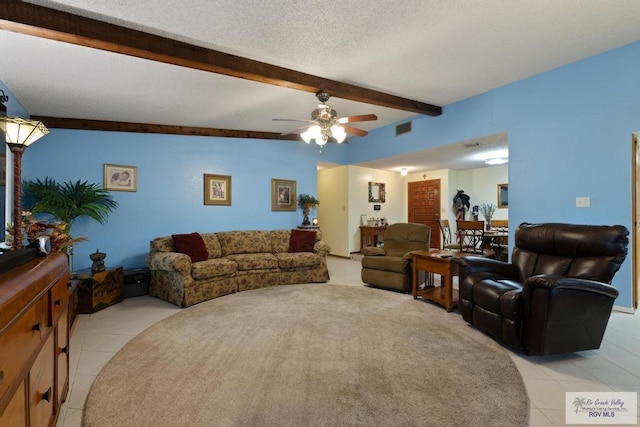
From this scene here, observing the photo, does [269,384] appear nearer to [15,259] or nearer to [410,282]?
[15,259]

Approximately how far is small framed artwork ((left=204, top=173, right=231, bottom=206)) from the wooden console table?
330cm

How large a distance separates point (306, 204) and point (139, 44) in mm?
3975

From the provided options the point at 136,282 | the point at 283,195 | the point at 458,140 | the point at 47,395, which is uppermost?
the point at 458,140

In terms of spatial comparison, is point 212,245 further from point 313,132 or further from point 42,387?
point 42,387

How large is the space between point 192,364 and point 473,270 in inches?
101

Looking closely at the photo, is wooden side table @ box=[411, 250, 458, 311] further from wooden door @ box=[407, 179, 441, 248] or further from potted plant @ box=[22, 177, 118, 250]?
potted plant @ box=[22, 177, 118, 250]

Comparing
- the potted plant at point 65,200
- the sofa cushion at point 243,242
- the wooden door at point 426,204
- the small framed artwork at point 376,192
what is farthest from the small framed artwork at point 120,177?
the wooden door at point 426,204

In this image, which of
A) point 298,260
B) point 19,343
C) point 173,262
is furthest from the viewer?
point 298,260

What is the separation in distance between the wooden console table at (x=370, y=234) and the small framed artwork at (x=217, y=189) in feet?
10.8

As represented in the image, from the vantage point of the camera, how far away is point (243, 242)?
191 inches

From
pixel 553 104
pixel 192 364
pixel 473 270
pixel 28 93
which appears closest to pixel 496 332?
pixel 473 270

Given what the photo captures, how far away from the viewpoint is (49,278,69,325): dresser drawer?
142 centimetres

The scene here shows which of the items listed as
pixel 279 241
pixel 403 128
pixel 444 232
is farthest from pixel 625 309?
pixel 279 241

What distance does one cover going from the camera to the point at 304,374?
6.74ft
